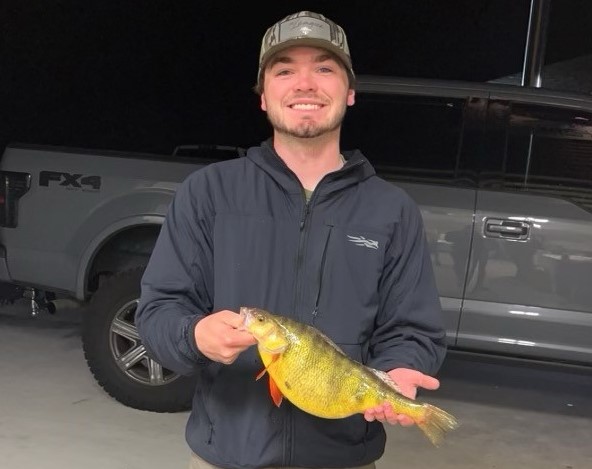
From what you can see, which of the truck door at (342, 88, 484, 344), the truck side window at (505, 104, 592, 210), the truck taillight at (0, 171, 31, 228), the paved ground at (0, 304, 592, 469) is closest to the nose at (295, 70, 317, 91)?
the truck door at (342, 88, 484, 344)

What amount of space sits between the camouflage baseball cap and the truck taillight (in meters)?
2.93

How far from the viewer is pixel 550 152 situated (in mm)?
3938

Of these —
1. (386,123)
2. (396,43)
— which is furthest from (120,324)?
(396,43)

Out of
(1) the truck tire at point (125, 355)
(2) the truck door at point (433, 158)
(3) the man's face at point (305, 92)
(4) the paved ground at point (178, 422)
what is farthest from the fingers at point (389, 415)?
(1) the truck tire at point (125, 355)

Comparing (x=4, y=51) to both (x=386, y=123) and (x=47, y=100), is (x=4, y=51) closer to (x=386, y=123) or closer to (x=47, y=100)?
(x=47, y=100)

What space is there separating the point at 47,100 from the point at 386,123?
4505mm

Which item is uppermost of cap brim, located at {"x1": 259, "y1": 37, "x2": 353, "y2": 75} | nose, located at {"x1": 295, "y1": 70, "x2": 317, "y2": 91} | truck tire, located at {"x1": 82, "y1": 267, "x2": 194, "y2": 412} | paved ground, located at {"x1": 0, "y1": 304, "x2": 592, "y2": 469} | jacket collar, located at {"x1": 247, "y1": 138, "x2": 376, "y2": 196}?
cap brim, located at {"x1": 259, "y1": 37, "x2": 353, "y2": 75}

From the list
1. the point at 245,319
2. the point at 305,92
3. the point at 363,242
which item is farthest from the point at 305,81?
the point at 245,319

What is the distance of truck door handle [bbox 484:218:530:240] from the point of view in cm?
382

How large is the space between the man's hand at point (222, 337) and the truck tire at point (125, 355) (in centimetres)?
259

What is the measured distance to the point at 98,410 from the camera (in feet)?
13.5

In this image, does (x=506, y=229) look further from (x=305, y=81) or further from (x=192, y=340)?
(x=192, y=340)

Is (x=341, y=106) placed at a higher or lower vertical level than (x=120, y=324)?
higher

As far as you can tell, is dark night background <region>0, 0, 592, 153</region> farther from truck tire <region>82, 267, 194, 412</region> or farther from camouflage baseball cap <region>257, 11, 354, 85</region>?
camouflage baseball cap <region>257, 11, 354, 85</region>
